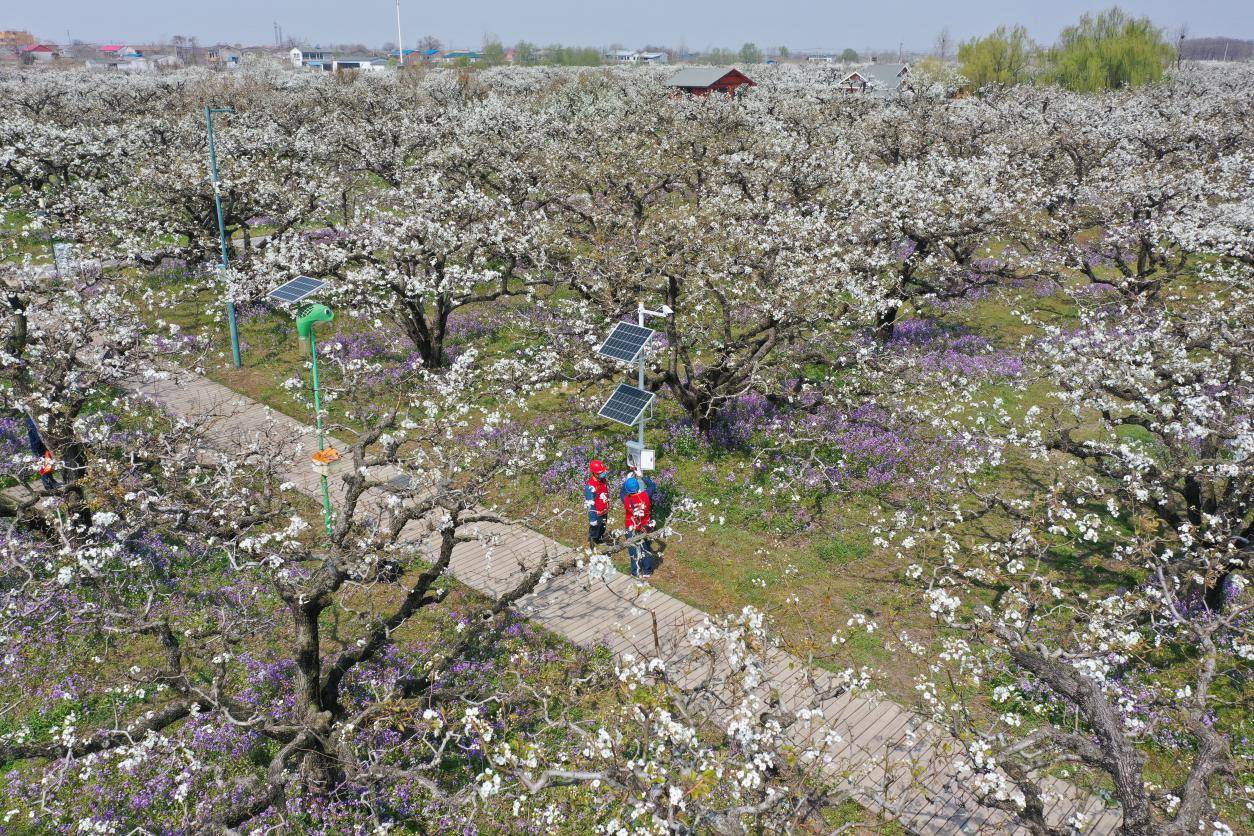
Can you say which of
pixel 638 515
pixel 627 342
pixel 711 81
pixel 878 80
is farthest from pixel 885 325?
pixel 878 80

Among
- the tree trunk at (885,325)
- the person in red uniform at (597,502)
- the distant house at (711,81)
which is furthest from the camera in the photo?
the distant house at (711,81)

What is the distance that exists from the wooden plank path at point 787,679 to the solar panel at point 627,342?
3.85 m

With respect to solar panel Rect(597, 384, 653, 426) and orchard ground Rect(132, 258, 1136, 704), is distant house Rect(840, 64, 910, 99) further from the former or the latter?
solar panel Rect(597, 384, 653, 426)

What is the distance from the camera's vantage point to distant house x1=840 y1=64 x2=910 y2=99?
72894mm

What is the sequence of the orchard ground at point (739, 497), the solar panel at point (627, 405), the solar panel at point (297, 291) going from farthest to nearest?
the solar panel at point (297, 291)
the solar panel at point (627, 405)
the orchard ground at point (739, 497)

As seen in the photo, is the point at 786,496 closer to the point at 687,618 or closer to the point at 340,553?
the point at 687,618

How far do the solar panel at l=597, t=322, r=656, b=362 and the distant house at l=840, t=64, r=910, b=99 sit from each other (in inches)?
2382

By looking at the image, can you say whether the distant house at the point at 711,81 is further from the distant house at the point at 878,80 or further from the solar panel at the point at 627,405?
the solar panel at the point at 627,405

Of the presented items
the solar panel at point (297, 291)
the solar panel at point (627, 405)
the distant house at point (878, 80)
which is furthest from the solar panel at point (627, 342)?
the distant house at point (878, 80)

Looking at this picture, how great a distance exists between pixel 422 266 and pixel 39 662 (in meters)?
13.1

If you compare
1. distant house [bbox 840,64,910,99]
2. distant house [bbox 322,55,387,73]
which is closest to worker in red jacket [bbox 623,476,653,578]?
distant house [bbox 840,64,910,99]

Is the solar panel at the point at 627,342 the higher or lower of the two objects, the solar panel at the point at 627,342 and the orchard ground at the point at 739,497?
the higher

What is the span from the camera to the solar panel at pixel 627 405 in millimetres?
13846

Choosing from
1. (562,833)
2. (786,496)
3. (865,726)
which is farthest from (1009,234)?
(562,833)
